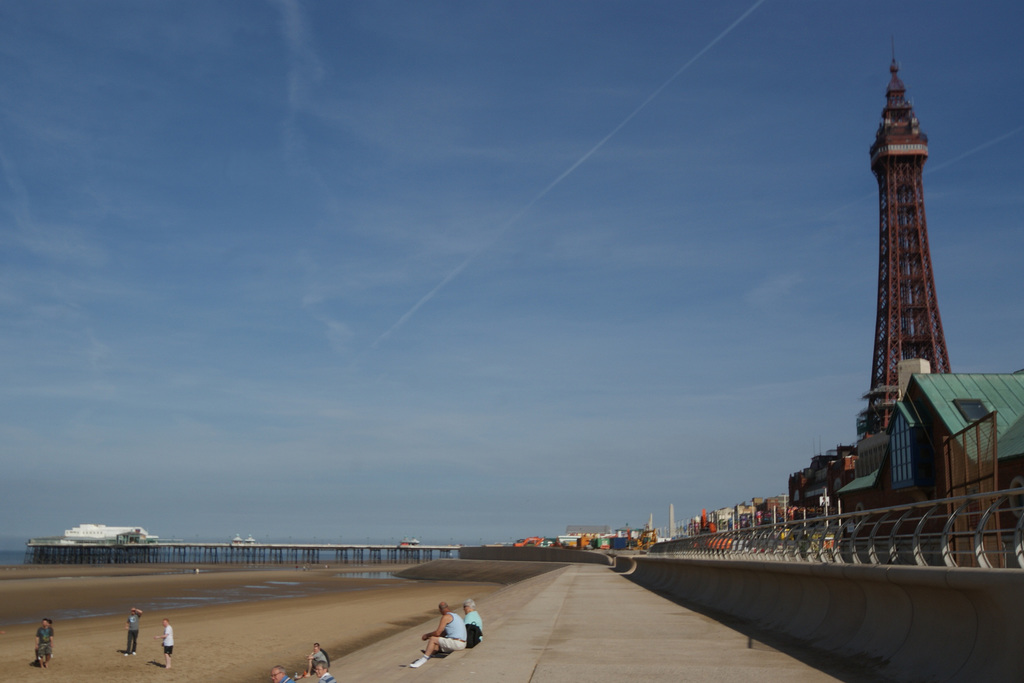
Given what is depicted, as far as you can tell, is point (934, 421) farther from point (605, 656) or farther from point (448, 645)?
point (448, 645)

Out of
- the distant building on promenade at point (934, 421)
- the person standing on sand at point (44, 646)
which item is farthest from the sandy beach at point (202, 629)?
the distant building on promenade at point (934, 421)

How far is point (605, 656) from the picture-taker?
46.6 feet

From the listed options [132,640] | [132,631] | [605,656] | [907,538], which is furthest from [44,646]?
[907,538]

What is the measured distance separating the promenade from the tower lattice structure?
89212 mm

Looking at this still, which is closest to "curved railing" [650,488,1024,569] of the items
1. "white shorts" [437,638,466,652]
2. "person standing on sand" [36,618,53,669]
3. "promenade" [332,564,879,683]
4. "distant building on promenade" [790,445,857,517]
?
"promenade" [332,564,879,683]

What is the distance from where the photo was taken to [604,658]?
13977 mm

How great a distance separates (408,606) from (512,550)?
61.2 meters

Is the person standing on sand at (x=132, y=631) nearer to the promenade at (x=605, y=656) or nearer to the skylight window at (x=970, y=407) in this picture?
the promenade at (x=605, y=656)

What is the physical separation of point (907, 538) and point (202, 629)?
29.5 meters

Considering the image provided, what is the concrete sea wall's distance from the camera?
8.44 metres

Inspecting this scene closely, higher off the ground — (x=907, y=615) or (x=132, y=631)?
(x=907, y=615)

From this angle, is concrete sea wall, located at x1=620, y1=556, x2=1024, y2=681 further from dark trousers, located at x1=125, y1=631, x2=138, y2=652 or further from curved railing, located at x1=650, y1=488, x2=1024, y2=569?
dark trousers, located at x1=125, y1=631, x2=138, y2=652

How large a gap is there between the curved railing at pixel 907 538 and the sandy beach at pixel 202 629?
12.8 metres

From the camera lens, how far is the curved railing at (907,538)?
9070 mm
